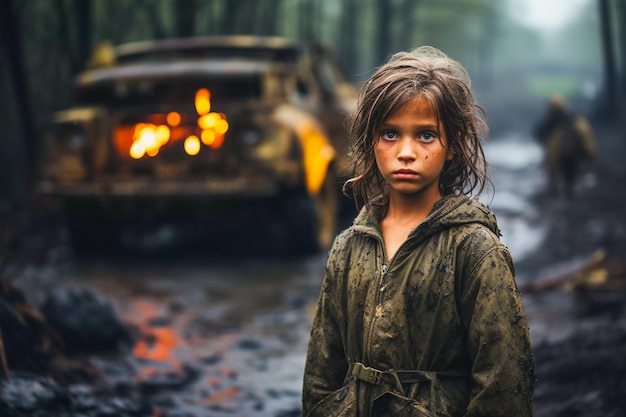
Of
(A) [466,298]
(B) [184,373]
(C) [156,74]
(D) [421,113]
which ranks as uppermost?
(C) [156,74]

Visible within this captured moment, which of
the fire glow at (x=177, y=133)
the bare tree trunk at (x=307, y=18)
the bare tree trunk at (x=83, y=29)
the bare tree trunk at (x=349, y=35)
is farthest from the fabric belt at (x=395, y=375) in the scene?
the bare tree trunk at (x=307, y=18)

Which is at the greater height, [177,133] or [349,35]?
[349,35]

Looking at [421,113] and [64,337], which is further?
[64,337]

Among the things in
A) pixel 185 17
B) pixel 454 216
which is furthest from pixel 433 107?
pixel 185 17

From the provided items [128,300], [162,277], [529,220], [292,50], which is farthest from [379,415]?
[529,220]

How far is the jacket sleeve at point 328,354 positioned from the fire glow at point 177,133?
6.07 m

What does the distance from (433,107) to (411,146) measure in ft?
0.36

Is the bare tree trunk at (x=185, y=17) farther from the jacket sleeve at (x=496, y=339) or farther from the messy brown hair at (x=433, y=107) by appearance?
the jacket sleeve at (x=496, y=339)

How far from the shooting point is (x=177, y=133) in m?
8.47

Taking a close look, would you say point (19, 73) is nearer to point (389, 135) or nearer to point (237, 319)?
point (237, 319)

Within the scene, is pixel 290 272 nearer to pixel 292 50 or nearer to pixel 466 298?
pixel 292 50

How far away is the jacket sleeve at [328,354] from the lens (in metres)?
2.38

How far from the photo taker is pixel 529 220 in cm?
1230

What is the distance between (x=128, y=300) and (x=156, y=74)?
2.52 m
